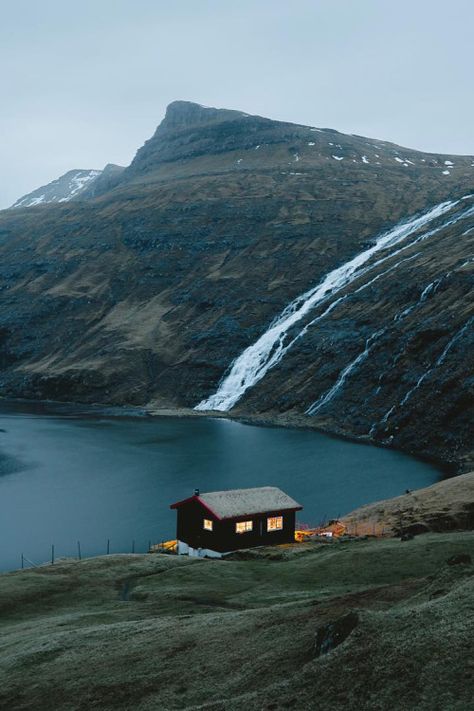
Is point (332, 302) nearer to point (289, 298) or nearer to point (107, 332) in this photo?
point (289, 298)

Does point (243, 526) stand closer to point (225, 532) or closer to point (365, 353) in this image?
point (225, 532)

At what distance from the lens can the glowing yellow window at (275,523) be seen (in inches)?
2285

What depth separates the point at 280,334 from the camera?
161 metres

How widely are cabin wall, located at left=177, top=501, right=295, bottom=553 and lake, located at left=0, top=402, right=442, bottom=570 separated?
761 centimetres

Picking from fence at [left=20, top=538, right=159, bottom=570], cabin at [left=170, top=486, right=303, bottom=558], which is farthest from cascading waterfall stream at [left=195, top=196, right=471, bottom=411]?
cabin at [left=170, top=486, right=303, bottom=558]

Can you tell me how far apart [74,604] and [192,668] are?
1863 cm

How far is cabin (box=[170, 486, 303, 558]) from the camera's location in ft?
184

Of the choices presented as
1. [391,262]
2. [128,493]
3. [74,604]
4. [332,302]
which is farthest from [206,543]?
[391,262]

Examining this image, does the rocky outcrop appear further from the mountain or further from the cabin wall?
the mountain

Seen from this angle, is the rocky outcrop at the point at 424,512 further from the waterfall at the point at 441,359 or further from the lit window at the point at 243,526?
the waterfall at the point at 441,359

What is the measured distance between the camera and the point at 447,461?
316ft

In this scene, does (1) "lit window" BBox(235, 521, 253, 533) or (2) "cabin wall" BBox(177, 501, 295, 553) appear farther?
(1) "lit window" BBox(235, 521, 253, 533)

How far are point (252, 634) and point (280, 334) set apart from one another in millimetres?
135830

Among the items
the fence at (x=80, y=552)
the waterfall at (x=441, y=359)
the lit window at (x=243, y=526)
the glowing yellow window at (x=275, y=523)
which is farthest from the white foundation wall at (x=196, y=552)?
the waterfall at (x=441, y=359)
